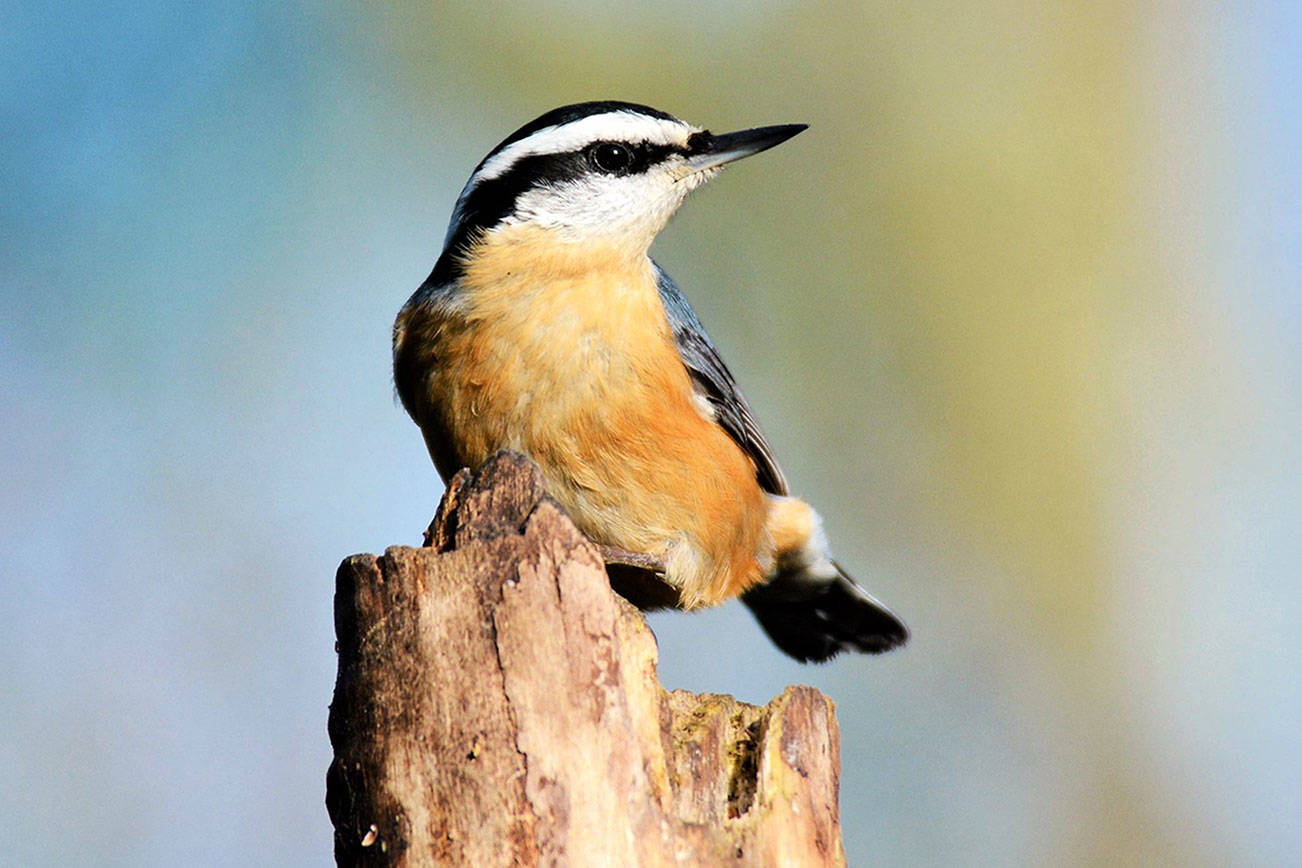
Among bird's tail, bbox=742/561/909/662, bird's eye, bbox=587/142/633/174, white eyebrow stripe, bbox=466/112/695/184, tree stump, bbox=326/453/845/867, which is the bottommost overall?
tree stump, bbox=326/453/845/867

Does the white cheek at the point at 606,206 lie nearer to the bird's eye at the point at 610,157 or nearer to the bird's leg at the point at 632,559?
the bird's eye at the point at 610,157

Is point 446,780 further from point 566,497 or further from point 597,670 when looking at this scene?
point 566,497

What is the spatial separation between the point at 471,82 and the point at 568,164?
3.78 metres

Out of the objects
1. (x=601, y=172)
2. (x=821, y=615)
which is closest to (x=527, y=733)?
(x=601, y=172)

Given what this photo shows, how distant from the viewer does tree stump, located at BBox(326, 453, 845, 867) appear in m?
2.57

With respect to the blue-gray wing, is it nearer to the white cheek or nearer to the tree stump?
the white cheek

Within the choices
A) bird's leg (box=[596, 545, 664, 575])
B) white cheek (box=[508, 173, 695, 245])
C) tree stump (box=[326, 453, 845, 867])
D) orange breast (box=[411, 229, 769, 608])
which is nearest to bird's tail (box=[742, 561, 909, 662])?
orange breast (box=[411, 229, 769, 608])

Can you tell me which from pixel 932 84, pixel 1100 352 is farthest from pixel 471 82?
pixel 1100 352

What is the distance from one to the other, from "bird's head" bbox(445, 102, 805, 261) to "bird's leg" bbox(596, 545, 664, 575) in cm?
98

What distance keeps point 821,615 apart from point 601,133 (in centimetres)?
234

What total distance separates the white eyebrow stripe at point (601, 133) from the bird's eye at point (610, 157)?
0.02 meters

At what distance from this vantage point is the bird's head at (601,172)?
4410mm

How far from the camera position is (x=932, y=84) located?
7.73m

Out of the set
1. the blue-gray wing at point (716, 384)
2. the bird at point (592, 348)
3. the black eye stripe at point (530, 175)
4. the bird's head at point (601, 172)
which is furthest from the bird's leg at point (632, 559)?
the black eye stripe at point (530, 175)
